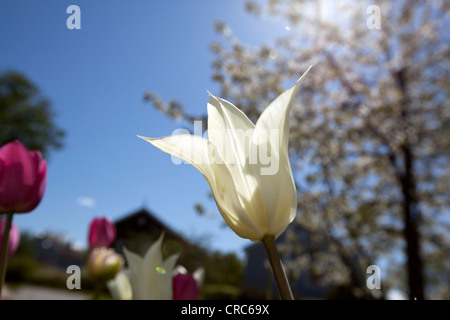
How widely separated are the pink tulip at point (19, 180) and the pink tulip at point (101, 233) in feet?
2.79

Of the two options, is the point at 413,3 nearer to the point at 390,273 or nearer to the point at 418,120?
the point at 418,120

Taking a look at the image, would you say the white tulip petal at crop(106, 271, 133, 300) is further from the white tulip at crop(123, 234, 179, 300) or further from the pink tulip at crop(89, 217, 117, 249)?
the pink tulip at crop(89, 217, 117, 249)

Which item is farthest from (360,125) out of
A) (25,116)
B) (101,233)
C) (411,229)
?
(25,116)

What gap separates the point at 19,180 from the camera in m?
0.89

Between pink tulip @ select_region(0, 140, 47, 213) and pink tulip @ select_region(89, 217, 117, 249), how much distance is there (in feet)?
2.79

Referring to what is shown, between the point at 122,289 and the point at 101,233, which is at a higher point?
the point at 101,233

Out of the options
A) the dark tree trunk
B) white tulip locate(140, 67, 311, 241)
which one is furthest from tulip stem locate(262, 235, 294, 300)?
the dark tree trunk

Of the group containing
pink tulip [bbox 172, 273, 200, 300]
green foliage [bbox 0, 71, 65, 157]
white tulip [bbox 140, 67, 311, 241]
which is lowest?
pink tulip [bbox 172, 273, 200, 300]

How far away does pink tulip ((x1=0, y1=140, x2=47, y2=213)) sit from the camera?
0.86 metres

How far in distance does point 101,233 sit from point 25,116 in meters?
29.5

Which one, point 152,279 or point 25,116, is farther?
Answer: point 25,116

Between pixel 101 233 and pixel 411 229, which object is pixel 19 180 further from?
pixel 411 229
